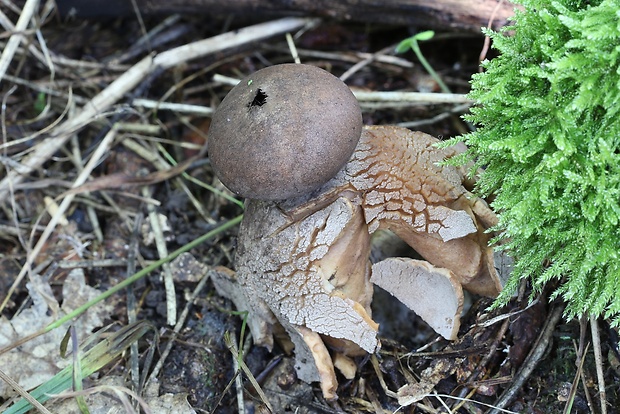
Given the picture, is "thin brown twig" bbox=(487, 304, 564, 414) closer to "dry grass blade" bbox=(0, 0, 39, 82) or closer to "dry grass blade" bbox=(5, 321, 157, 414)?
"dry grass blade" bbox=(5, 321, 157, 414)

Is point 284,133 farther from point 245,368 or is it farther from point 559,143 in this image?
point 245,368

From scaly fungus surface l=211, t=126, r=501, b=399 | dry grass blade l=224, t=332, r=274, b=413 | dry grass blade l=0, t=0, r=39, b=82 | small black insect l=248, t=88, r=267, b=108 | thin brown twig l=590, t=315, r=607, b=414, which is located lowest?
dry grass blade l=224, t=332, r=274, b=413

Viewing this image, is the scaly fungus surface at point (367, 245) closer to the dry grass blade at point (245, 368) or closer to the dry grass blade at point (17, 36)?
the dry grass blade at point (245, 368)

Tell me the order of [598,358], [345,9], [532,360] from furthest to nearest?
[345,9] → [532,360] → [598,358]

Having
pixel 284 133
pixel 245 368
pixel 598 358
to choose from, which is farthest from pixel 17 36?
pixel 598 358

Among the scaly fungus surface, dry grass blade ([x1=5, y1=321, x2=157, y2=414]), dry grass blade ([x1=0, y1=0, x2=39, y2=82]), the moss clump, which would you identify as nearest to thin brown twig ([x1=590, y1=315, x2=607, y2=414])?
the moss clump

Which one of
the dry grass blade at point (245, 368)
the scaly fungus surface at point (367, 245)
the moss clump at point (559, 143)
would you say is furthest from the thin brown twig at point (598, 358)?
the dry grass blade at point (245, 368)

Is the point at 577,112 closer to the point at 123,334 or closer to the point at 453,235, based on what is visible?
the point at 453,235
